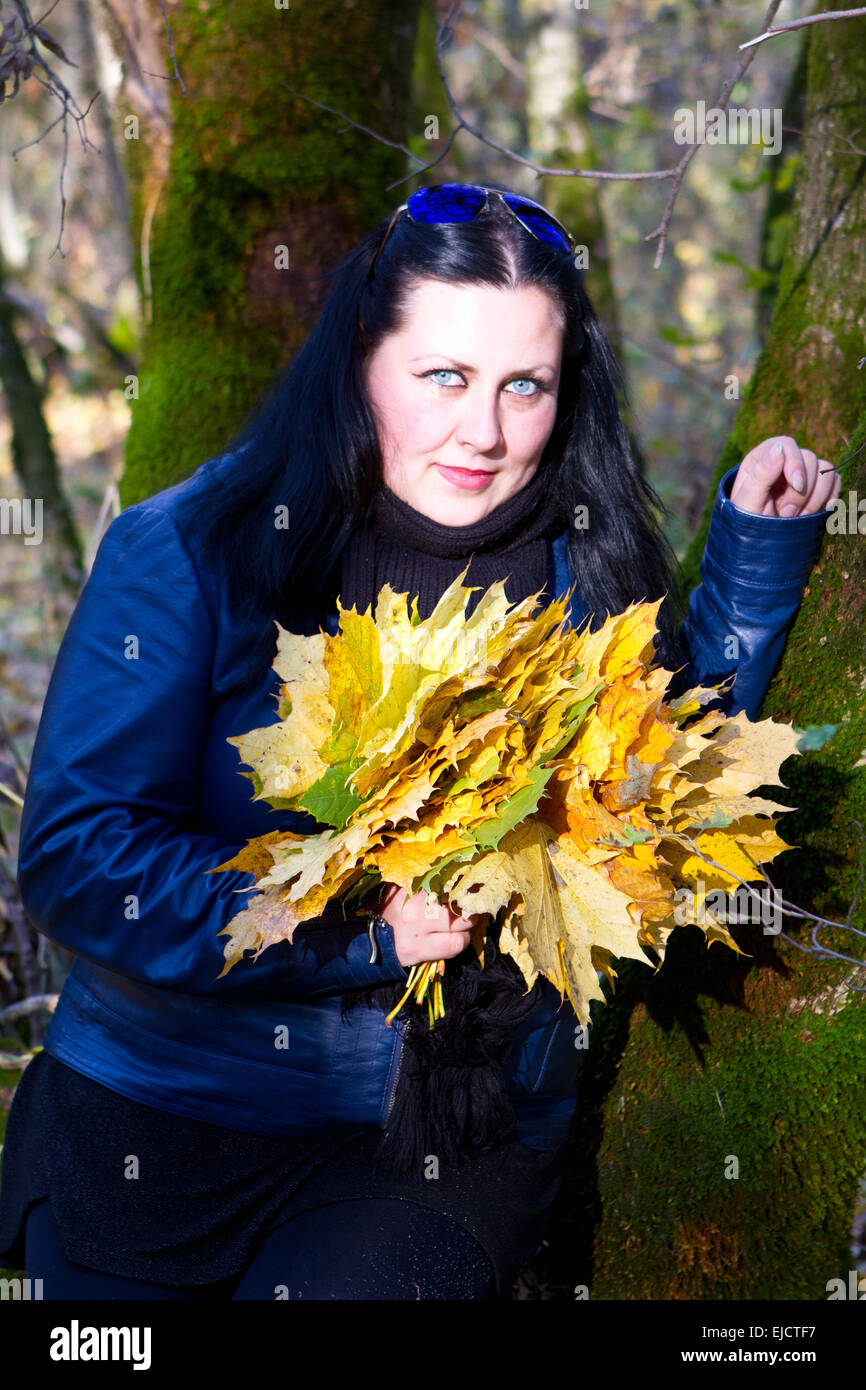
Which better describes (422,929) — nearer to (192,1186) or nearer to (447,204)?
(192,1186)

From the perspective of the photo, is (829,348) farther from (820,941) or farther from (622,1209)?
(622,1209)

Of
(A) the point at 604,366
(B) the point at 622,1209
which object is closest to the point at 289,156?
(A) the point at 604,366

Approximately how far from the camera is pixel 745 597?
2.43m

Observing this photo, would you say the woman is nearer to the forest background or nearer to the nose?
the nose

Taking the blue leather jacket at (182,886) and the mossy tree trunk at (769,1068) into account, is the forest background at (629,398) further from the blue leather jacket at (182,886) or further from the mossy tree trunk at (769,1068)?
the blue leather jacket at (182,886)

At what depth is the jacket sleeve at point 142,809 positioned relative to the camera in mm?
2033

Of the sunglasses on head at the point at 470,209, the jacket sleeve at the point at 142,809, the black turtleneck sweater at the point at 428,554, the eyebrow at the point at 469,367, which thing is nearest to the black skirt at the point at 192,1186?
the jacket sleeve at the point at 142,809

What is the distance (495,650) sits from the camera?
5.86 feet

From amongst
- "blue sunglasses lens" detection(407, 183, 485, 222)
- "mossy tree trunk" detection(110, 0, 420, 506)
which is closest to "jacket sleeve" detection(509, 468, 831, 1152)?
"blue sunglasses lens" detection(407, 183, 485, 222)

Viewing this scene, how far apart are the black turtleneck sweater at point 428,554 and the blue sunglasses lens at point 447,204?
513 millimetres

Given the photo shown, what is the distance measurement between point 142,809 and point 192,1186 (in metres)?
0.67

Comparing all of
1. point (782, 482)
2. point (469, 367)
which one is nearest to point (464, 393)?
point (469, 367)
